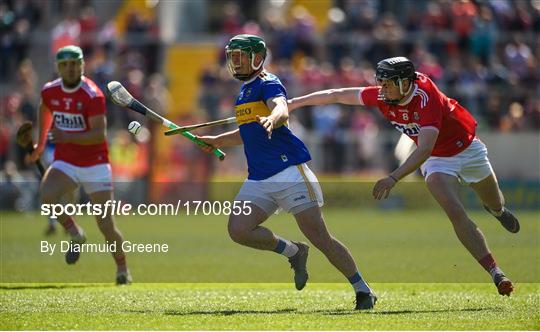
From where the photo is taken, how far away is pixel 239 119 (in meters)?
11.0

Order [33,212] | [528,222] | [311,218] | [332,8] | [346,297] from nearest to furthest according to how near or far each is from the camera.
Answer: [311,218], [346,297], [528,222], [33,212], [332,8]

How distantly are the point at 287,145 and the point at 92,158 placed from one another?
336cm

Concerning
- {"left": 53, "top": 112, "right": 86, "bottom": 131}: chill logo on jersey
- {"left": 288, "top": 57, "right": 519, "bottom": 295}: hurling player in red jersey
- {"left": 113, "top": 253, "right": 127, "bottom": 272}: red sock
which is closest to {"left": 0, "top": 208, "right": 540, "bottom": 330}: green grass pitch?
{"left": 113, "top": 253, "right": 127, "bottom": 272}: red sock

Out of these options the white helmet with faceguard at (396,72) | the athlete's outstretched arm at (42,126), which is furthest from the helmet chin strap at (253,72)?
the athlete's outstretched arm at (42,126)

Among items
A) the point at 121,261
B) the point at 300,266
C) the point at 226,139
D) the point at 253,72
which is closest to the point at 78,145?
the point at 121,261

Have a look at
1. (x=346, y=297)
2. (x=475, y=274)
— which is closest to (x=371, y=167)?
(x=475, y=274)

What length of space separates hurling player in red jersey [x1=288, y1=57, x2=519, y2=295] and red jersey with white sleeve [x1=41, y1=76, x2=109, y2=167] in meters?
2.84

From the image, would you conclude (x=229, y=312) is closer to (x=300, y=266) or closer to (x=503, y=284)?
(x=300, y=266)

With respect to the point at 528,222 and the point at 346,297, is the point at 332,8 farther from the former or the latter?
the point at 346,297

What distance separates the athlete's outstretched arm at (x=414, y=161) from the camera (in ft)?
34.0

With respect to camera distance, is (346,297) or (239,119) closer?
(239,119)

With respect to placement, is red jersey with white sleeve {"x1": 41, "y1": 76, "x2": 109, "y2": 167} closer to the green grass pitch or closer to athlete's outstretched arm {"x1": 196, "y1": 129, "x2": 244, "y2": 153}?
the green grass pitch

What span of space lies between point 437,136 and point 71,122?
4.50 meters

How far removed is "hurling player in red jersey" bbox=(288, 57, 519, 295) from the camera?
11141 mm
